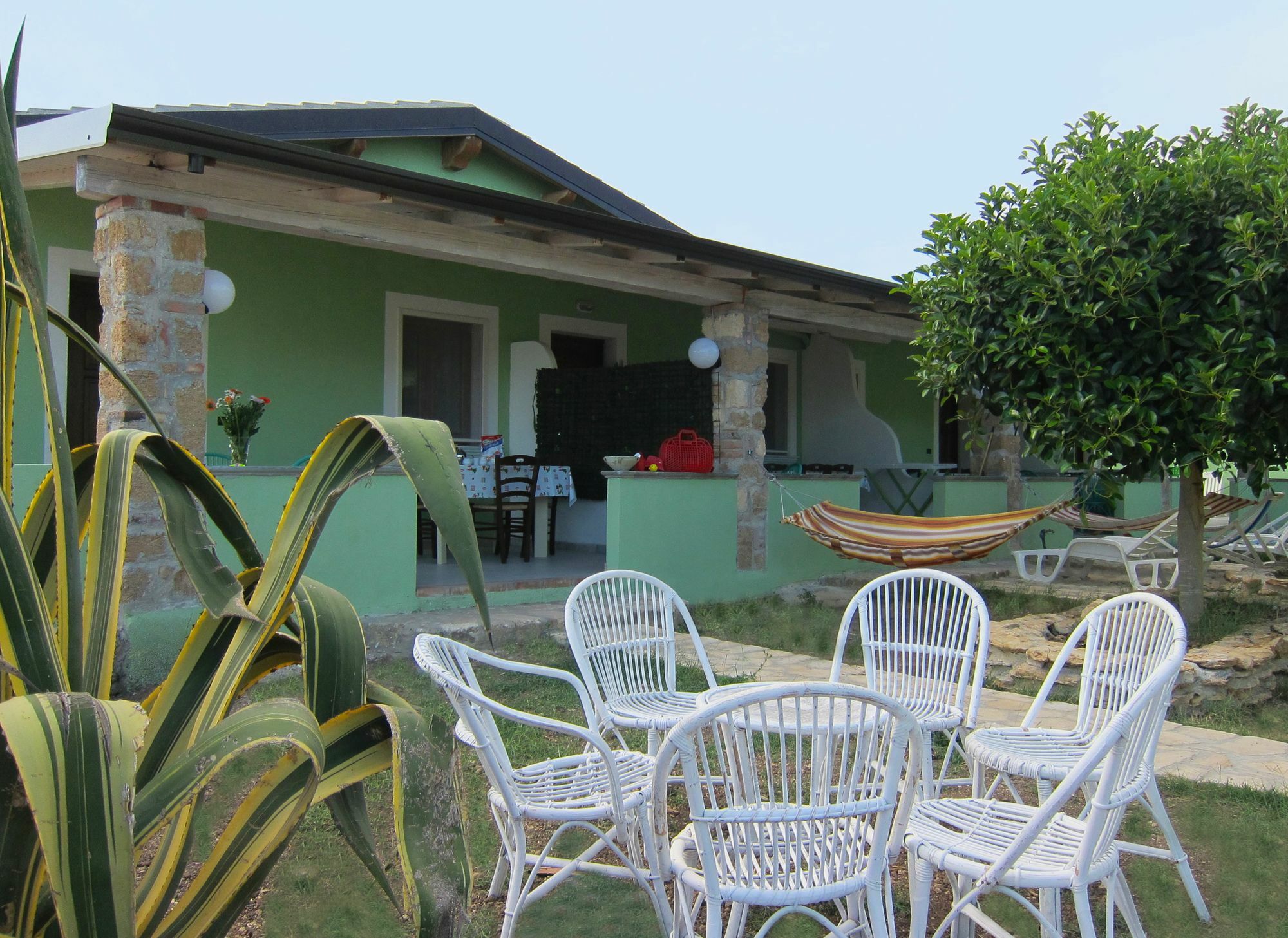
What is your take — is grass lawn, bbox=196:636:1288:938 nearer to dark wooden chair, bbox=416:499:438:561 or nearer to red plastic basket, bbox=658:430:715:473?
red plastic basket, bbox=658:430:715:473

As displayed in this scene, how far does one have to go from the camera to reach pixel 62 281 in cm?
638

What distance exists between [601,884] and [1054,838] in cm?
132

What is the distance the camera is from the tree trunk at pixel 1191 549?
231 inches

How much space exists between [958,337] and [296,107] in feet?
16.4

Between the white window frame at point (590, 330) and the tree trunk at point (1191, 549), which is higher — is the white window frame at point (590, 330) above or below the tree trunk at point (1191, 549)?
above

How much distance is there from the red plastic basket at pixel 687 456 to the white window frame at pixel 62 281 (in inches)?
154

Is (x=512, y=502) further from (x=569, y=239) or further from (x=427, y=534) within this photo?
(x=569, y=239)

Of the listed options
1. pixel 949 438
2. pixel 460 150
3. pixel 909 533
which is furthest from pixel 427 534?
pixel 949 438

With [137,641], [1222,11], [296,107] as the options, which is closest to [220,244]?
[296,107]

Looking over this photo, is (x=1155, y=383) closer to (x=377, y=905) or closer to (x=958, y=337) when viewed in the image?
(x=958, y=337)

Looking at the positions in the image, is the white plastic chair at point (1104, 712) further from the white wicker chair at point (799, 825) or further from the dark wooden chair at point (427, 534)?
the dark wooden chair at point (427, 534)

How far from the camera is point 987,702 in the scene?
494cm

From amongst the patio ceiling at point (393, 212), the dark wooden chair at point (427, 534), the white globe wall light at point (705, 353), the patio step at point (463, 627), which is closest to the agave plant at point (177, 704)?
the patio ceiling at point (393, 212)

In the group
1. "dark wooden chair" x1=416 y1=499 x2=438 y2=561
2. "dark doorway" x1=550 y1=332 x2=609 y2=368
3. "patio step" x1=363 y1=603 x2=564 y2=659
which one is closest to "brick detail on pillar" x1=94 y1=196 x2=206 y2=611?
"patio step" x1=363 y1=603 x2=564 y2=659
